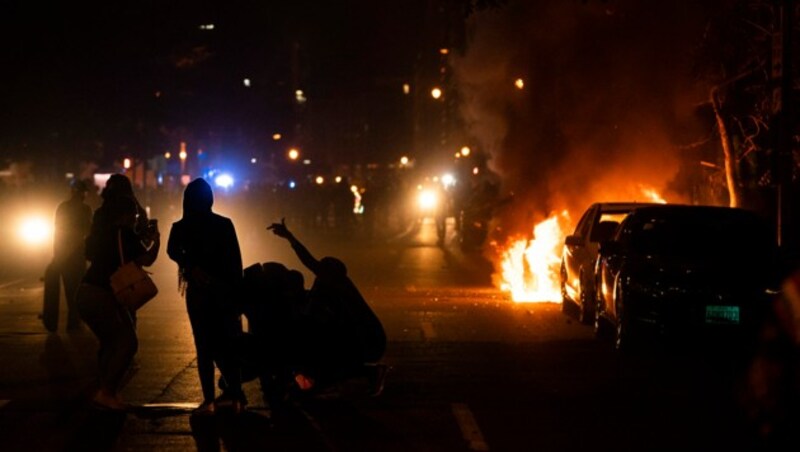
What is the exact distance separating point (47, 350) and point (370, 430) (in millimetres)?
5375

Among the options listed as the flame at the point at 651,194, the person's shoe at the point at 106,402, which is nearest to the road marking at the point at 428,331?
the person's shoe at the point at 106,402

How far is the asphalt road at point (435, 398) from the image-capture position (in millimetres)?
8312

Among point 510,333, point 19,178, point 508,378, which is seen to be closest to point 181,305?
point 510,333

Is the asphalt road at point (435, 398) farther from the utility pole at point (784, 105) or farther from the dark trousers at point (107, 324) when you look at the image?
the utility pole at point (784, 105)

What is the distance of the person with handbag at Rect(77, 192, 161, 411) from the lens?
30.4ft

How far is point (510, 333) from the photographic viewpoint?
14414mm

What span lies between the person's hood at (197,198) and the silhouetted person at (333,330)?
733 mm

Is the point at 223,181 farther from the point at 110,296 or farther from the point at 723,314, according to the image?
the point at 110,296

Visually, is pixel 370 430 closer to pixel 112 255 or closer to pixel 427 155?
pixel 112 255

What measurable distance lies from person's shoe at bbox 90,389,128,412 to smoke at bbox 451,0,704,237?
47.2ft

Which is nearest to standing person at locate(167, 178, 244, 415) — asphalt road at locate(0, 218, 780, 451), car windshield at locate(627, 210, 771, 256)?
asphalt road at locate(0, 218, 780, 451)

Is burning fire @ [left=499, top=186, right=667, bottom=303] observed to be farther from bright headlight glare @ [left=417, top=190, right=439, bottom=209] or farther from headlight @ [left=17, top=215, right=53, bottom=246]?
bright headlight glare @ [left=417, top=190, right=439, bottom=209]

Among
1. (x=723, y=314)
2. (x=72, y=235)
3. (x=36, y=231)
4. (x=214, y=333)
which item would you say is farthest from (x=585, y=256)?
(x=36, y=231)

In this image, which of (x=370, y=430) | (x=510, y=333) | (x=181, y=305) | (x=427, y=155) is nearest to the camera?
(x=370, y=430)
